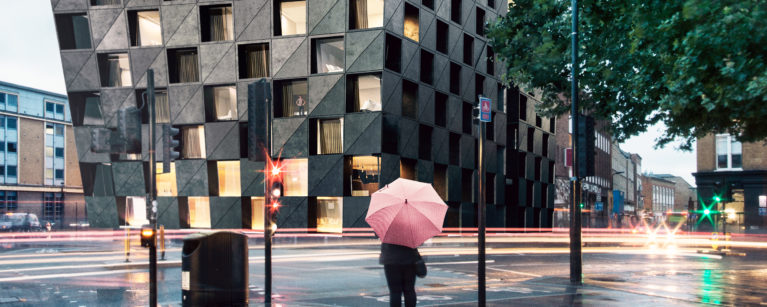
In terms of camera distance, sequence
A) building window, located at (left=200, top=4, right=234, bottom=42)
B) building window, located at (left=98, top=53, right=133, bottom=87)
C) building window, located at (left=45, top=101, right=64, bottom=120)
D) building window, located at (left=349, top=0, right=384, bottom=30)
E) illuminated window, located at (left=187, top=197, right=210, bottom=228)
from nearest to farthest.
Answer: building window, located at (left=349, top=0, right=384, bottom=30), building window, located at (left=200, top=4, right=234, bottom=42), illuminated window, located at (left=187, top=197, right=210, bottom=228), building window, located at (left=98, top=53, right=133, bottom=87), building window, located at (left=45, top=101, right=64, bottom=120)

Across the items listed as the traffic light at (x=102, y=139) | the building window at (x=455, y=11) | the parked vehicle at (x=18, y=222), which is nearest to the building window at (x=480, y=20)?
the building window at (x=455, y=11)

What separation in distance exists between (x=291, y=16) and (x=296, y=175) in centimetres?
869

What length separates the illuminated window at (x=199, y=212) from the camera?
37.1 metres

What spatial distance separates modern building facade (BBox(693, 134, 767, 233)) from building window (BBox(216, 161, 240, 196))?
34.5m

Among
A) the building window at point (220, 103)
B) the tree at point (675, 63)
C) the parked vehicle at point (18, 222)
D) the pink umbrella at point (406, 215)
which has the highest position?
the building window at point (220, 103)

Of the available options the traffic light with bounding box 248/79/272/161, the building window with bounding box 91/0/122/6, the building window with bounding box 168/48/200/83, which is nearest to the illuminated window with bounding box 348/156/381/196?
the building window with bounding box 168/48/200/83

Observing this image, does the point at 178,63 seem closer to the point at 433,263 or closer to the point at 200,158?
the point at 200,158

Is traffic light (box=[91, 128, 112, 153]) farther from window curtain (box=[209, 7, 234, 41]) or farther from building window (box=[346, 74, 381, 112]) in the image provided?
window curtain (box=[209, 7, 234, 41])

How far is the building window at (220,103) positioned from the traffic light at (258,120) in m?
27.8

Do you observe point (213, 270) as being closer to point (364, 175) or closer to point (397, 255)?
point (397, 255)

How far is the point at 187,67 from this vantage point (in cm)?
3669

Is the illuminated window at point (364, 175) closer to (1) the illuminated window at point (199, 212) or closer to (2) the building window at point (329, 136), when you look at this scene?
(2) the building window at point (329, 136)

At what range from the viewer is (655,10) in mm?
9922

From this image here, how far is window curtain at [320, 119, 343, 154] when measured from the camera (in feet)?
111
